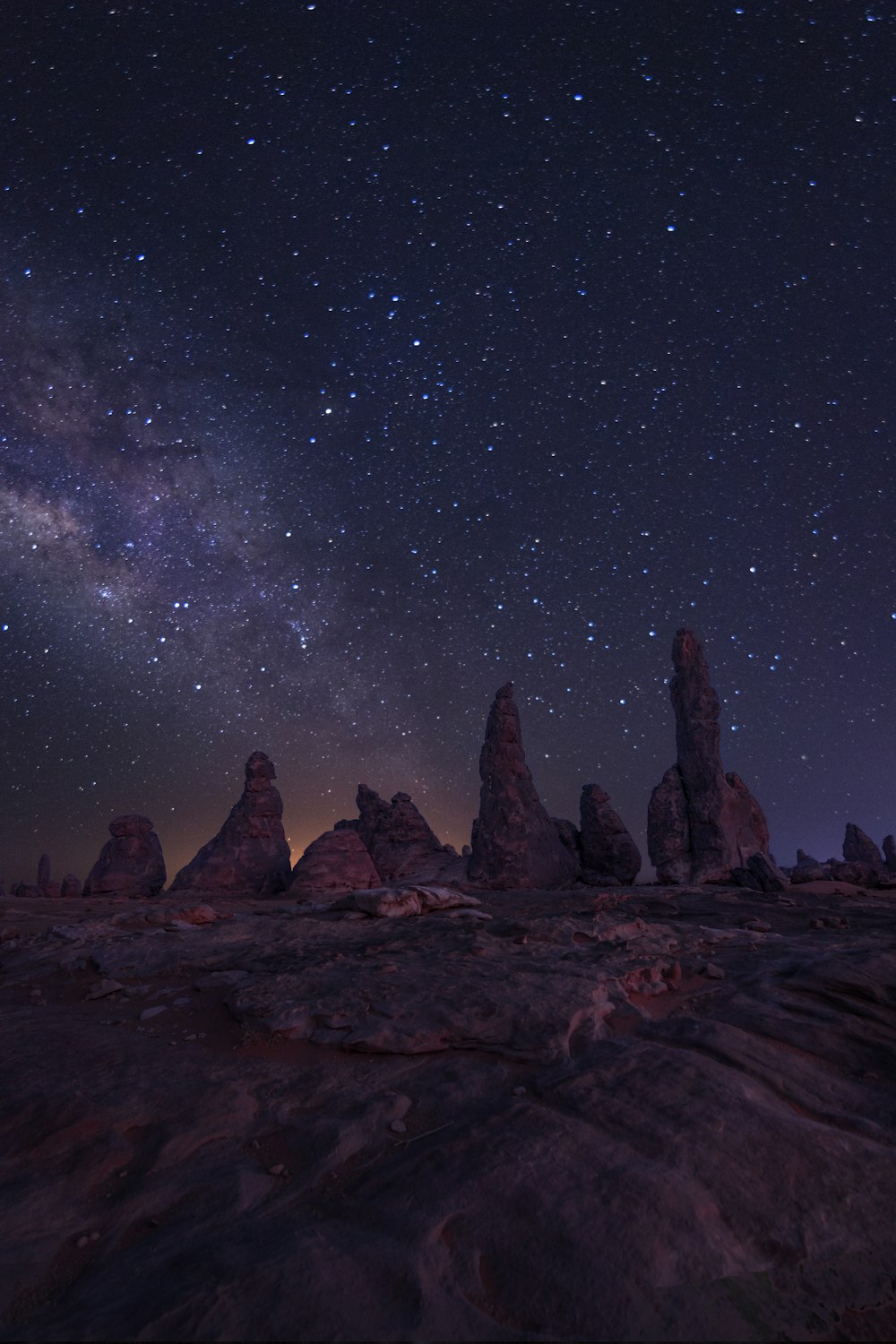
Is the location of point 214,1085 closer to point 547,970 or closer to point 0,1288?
point 0,1288

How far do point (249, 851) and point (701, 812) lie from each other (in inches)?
1148

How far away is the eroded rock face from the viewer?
44.9 m

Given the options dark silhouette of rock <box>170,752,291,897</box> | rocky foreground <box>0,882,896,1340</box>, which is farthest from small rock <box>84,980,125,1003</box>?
dark silhouette of rock <box>170,752,291,897</box>

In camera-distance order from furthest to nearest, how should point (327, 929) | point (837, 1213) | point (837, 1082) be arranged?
point (327, 929)
point (837, 1082)
point (837, 1213)

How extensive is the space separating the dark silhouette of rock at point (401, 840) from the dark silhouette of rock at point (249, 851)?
8.75 metres

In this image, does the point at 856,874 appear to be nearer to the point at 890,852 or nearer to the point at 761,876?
the point at 761,876

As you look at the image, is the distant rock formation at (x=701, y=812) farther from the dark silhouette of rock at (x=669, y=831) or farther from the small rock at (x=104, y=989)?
the small rock at (x=104, y=989)

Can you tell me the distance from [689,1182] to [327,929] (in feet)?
30.3

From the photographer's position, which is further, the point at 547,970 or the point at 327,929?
the point at 327,929

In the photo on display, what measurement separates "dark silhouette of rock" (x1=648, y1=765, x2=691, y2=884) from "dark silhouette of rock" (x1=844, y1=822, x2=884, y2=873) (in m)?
21.3

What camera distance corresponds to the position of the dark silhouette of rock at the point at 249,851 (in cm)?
3603

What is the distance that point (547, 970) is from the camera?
7.55m

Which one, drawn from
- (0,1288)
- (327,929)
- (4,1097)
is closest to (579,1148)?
(0,1288)

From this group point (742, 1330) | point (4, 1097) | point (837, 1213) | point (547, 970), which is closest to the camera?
point (742, 1330)
